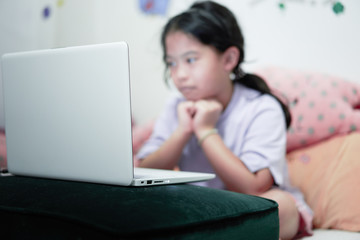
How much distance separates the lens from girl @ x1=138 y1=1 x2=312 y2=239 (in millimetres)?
1089

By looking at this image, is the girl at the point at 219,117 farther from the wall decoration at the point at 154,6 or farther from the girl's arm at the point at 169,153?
the wall decoration at the point at 154,6

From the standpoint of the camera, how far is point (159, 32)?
188cm

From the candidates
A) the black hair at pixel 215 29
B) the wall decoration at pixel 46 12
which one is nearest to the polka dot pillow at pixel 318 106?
the black hair at pixel 215 29

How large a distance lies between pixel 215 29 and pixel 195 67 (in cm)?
14

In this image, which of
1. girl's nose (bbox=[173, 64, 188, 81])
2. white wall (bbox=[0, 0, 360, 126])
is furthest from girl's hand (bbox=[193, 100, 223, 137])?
white wall (bbox=[0, 0, 360, 126])

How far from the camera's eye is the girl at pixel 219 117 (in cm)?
Answer: 109

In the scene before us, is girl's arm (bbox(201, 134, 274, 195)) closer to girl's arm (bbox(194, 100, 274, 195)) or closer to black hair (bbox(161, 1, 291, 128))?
girl's arm (bbox(194, 100, 274, 195))

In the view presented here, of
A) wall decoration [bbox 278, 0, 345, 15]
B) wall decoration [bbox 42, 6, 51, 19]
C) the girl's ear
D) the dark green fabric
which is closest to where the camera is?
the dark green fabric

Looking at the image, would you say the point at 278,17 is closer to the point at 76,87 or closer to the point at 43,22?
the point at 76,87

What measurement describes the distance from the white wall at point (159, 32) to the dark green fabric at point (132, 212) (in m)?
0.92

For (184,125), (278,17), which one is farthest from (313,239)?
(278,17)

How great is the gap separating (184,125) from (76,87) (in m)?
0.49

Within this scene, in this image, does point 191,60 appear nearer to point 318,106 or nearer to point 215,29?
point 215,29

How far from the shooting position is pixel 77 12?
2104 millimetres
